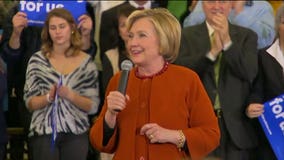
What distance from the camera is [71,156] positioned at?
13.5ft

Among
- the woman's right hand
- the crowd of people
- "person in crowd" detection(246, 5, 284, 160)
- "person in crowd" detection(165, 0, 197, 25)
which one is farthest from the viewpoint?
"person in crowd" detection(165, 0, 197, 25)

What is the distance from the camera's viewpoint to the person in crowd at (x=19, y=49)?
14.4ft

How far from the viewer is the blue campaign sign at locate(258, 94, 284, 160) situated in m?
3.83

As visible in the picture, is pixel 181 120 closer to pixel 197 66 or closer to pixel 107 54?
pixel 197 66

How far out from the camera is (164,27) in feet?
9.57

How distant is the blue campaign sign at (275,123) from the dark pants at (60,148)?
1.27 metres

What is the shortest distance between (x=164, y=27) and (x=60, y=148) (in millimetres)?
1579

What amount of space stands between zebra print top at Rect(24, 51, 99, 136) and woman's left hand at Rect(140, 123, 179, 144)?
1407 millimetres

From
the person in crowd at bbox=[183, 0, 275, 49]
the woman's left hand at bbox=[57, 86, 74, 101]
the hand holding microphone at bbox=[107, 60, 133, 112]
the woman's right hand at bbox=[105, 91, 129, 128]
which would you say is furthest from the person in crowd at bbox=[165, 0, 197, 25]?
the woman's right hand at bbox=[105, 91, 129, 128]

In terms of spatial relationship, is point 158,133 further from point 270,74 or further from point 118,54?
point 118,54

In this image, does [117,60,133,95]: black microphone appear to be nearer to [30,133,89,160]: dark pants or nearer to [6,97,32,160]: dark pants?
[30,133,89,160]: dark pants

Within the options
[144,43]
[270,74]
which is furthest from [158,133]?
[270,74]

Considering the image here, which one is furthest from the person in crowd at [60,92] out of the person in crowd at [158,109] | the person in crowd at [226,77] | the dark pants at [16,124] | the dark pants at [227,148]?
the person in crowd at [158,109]

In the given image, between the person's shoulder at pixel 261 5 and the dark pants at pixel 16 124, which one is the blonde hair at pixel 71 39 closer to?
the dark pants at pixel 16 124
